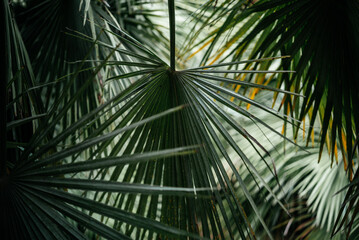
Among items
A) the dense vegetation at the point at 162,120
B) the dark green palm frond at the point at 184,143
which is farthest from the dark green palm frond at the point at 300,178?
the dark green palm frond at the point at 184,143

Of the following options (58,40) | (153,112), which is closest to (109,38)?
(58,40)

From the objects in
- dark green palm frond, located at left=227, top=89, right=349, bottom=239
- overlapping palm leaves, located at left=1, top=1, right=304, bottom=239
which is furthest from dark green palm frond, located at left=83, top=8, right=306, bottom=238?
A: dark green palm frond, located at left=227, top=89, right=349, bottom=239

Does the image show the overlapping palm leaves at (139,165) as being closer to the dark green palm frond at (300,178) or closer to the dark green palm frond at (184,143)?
the dark green palm frond at (184,143)

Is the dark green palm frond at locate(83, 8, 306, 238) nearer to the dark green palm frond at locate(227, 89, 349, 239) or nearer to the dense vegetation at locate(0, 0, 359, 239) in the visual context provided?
the dense vegetation at locate(0, 0, 359, 239)

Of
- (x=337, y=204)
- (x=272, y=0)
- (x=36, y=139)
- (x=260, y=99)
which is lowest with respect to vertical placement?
(x=337, y=204)

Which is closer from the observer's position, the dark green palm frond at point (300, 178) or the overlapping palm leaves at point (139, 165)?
the overlapping palm leaves at point (139, 165)

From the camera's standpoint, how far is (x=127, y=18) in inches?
70.9

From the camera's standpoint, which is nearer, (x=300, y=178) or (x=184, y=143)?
(x=184, y=143)

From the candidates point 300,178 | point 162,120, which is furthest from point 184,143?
point 300,178

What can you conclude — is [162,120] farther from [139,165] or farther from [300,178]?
[300,178]

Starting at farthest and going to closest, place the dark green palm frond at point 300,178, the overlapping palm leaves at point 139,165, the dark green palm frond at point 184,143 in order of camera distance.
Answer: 1. the dark green palm frond at point 300,178
2. the dark green palm frond at point 184,143
3. the overlapping palm leaves at point 139,165

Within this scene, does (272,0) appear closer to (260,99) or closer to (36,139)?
(36,139)

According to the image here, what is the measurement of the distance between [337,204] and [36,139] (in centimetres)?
134

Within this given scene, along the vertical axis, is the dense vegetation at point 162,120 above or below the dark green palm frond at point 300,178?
above
